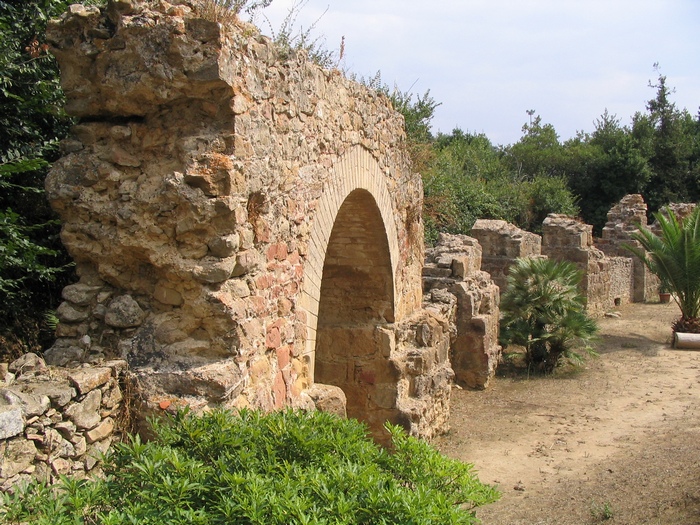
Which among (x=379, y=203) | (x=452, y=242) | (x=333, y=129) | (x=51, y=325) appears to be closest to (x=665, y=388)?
(x=452, y=242)

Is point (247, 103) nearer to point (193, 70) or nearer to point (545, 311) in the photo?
point (193, 70)

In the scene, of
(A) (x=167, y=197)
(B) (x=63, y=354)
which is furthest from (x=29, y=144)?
(B) (x=63, y=354)

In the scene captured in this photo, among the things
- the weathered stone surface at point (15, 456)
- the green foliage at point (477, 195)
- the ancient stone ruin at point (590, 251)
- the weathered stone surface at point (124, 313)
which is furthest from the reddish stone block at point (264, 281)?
the green foliage at point (477, 195)

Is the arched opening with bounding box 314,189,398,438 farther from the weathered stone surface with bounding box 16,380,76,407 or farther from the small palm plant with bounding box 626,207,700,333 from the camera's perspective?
the small palm plant with bounding box 626,207,700,333

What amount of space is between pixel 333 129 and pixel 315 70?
0.58 m

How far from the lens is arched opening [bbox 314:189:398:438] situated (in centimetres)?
716

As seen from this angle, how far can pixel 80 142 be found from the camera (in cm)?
393

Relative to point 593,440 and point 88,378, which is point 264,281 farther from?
point 593,440

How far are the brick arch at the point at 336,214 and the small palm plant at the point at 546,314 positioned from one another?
3.71m

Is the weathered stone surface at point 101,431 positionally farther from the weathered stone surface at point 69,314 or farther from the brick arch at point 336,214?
the brick arch at point 336,214

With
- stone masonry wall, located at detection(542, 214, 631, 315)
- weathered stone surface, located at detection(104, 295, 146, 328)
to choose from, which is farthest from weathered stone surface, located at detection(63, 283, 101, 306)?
stone masonry wall, located at detection(542, 214, 631, 315)

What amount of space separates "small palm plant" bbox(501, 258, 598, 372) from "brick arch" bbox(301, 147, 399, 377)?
12.2 ft

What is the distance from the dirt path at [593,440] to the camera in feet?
17.9

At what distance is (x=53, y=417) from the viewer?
3.04 metres
